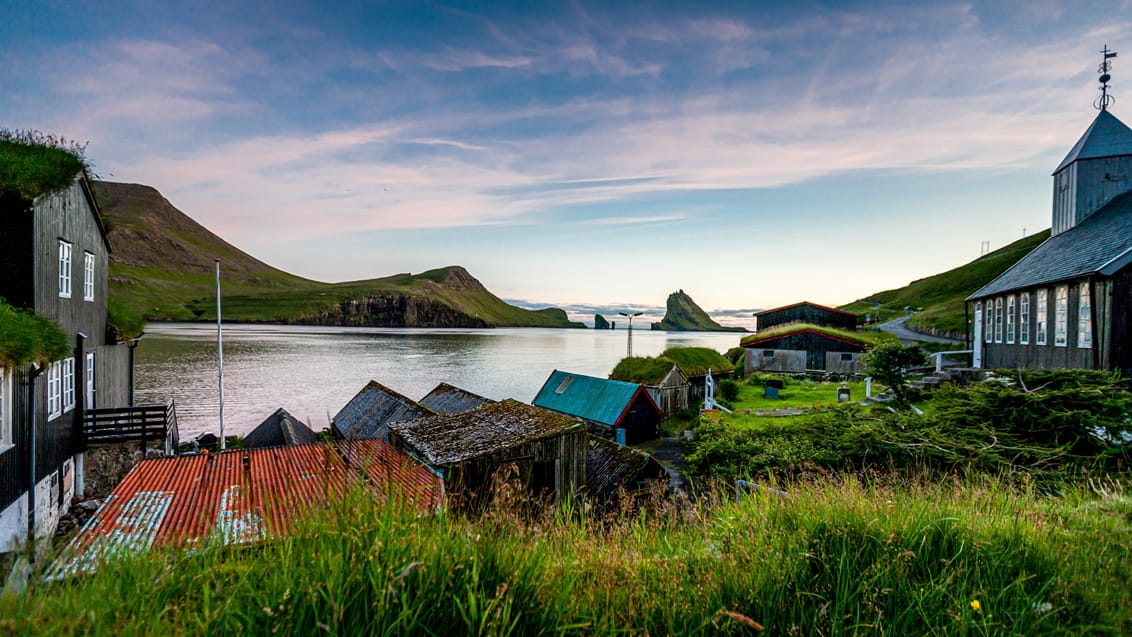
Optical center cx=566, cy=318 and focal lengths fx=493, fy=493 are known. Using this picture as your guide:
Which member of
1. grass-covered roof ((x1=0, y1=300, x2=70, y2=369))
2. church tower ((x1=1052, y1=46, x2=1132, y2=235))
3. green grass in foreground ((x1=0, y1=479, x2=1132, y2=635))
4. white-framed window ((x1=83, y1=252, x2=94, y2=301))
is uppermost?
church tower ((x1=1052, y1=46, x2=1132, y2=235))

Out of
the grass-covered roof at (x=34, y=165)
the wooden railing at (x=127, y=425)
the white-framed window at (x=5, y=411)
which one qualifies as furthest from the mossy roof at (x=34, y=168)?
the wooden railing at (x=127, y=425)

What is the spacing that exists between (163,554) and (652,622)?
288 centimetres

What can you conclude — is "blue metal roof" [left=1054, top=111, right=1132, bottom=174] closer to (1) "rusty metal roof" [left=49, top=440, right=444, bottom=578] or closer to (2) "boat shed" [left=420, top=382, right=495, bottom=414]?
(2) "boat shed" [left=420, top=382, right=495, bottom=414]

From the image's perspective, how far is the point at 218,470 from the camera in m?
11.8

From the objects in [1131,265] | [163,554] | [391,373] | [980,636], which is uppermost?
[1131,265]

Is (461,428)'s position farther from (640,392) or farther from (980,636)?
(640,392)

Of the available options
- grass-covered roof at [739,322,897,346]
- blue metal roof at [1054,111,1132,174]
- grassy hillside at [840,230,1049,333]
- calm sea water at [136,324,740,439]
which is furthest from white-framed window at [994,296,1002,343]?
grassy hillside at [840,230,1049,333]

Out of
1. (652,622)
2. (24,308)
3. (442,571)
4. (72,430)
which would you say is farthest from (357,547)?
(72,430)

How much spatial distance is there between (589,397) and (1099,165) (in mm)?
28604

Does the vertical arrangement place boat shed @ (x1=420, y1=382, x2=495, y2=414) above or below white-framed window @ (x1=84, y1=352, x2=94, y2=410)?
below

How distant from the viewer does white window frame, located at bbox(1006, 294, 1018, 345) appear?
22984 mm

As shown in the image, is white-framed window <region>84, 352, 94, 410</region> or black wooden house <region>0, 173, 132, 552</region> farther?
white-framed window <region>84, 352, 94, 410</region>

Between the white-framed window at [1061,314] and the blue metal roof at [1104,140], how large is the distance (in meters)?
11.5

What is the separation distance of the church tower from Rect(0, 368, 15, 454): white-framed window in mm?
42158
